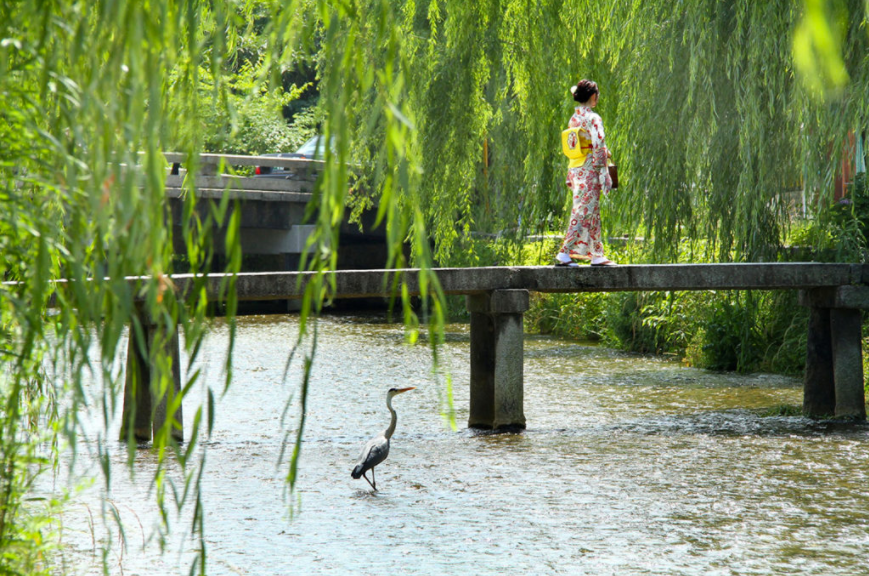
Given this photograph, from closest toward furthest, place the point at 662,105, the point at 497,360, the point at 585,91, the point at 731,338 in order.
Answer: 1. the point at 497,360
2. the point at 585,91
3. the point at 662,105
4. the point at 731,338

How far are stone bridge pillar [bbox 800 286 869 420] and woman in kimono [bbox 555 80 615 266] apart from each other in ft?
5.96

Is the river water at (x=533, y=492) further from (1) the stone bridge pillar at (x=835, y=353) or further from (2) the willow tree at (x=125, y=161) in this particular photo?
(2) the willow tree at (x=125, y=161)

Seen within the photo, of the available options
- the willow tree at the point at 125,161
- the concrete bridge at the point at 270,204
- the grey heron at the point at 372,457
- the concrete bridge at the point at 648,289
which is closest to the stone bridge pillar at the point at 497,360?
the concrete bridge at the point at 648,289

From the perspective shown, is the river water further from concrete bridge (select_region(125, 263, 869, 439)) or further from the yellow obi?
the yellow obi

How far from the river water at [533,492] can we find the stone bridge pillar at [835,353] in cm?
30

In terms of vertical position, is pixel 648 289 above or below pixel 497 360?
above

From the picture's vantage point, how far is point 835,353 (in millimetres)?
8742

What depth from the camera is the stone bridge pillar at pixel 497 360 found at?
27.3 ft

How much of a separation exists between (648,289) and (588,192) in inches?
37.1

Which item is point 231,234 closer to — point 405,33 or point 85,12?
point 85,12

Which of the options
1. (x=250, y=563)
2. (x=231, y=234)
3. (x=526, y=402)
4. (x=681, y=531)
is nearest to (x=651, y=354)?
(x=526, y=402)

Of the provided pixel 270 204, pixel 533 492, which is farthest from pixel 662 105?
pixel 270 204

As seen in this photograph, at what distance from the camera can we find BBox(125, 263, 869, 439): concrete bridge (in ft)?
27.3

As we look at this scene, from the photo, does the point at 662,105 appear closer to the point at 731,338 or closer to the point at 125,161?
the point at 731,338
